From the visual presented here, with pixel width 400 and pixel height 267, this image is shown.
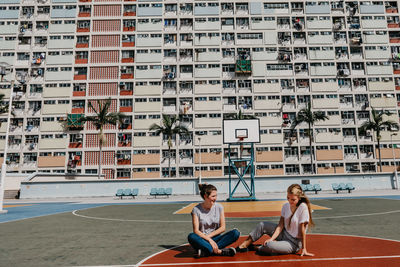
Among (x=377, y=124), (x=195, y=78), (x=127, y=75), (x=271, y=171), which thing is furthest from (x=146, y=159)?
(x=377, y=124)

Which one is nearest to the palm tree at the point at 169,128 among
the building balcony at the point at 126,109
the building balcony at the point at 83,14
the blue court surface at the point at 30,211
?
the building balcony at the point at 126,109

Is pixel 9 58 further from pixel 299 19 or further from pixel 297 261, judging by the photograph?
pixel 297 261

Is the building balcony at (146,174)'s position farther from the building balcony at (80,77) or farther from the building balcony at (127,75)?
the building balcony at (80,77)

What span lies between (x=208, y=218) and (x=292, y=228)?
5.72 feet

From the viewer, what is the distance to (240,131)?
23234mm

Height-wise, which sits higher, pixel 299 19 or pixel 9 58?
pixel 299 19

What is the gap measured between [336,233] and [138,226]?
694 cm

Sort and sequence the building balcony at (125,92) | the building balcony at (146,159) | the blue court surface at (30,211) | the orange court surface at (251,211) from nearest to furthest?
1. the orange court surface at (251,211)
2. the blue court surface at (30,211)
3. the building balcony at (146,159)
4. the building balcony at (125,92)

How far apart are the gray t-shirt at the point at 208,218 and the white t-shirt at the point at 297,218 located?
1.38m

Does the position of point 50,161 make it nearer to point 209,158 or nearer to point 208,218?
point 209,158

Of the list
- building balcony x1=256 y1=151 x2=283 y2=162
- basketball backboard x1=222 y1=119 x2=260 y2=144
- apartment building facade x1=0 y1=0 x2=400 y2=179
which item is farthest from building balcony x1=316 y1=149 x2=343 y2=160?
basketball backboard x1=222 y1=119 x2=260 y2=144

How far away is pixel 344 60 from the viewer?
50.8 meters

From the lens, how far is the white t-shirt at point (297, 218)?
17.7 ft

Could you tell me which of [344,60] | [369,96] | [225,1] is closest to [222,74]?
[225,1]
